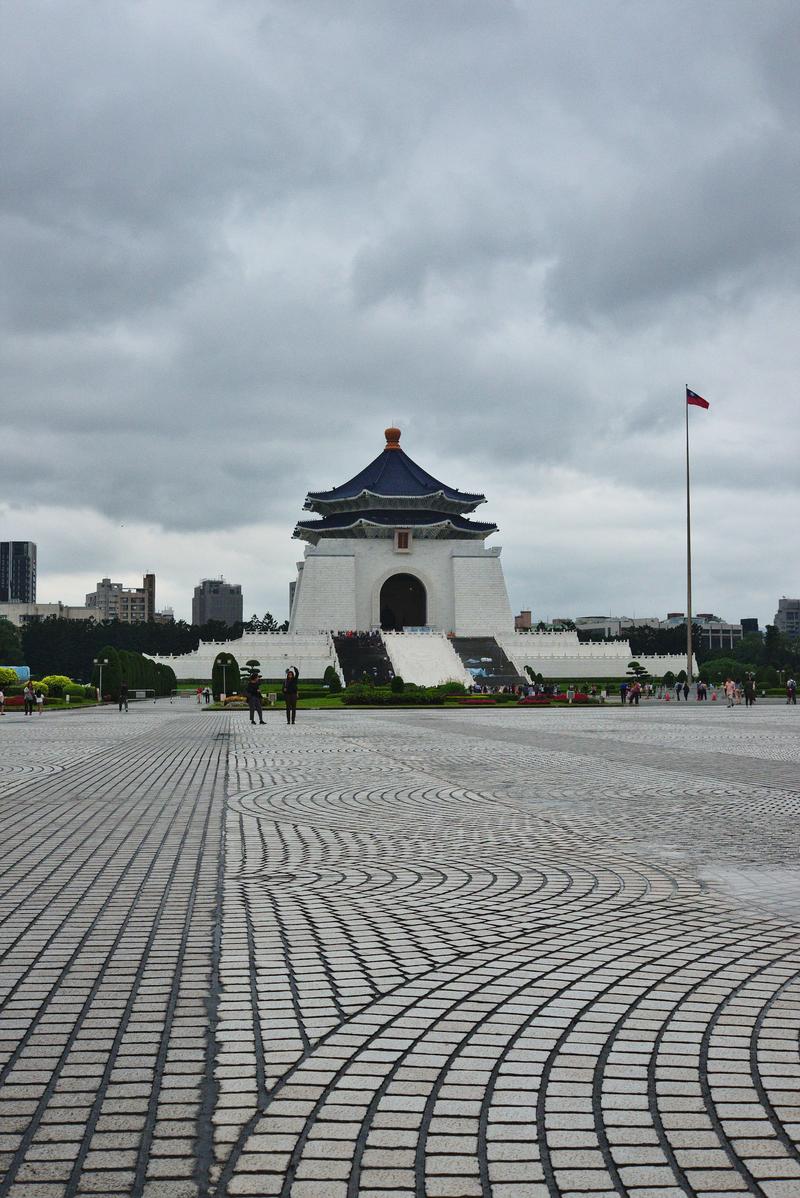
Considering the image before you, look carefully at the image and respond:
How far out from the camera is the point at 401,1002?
3.50 metres

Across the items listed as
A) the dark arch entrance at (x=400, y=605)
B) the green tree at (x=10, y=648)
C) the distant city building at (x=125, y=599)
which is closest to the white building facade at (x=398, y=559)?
the dark arch entrance at (x=400, y=605)

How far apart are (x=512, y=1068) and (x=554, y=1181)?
640mm

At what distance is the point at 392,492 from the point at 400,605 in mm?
12481

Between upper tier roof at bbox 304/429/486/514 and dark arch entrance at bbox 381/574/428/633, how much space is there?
22.5ft

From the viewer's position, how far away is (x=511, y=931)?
4.46 meters

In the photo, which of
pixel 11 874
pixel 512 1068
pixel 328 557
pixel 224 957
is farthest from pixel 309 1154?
pixel 328 557

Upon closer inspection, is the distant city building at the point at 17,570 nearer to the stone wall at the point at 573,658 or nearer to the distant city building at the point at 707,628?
the distant city building at the point at 707,628

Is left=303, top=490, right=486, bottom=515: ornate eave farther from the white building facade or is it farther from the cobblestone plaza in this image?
the cobblestone plaza

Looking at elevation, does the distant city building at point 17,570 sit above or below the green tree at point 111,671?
above

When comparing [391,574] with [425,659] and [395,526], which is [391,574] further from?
[425,659]

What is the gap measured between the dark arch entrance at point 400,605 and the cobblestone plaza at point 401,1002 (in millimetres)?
68241

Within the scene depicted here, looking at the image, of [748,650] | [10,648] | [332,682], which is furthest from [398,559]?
[748,650]

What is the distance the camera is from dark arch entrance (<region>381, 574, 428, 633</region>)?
7669 cm

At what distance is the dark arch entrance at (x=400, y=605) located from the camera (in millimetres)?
76688
